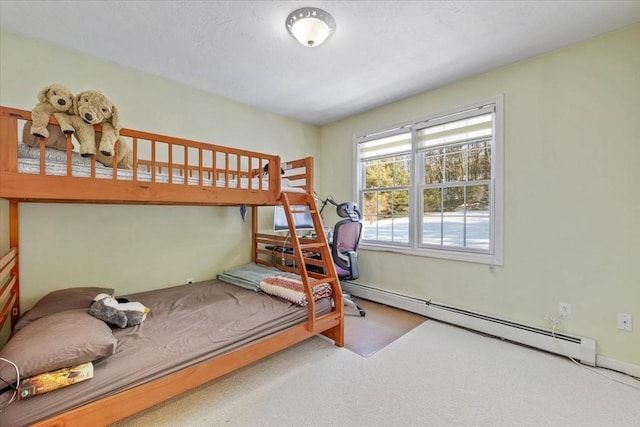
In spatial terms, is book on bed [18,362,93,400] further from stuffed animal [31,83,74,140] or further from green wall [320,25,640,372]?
green wall [320,25,640,372]

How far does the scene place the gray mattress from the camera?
122 centimetres

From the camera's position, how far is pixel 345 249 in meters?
3.24

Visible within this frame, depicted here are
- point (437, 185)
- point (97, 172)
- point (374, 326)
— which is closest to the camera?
point (97, 172)

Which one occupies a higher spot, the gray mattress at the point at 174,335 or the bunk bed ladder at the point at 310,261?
the bunk bed ladder at the point at 310,261

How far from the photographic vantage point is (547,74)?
235 centimetres

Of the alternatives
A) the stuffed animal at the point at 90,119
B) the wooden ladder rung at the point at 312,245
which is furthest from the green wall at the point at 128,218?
the wooden ladder rung at the point at 312,245

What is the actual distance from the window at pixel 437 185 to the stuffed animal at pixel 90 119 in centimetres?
A: 287

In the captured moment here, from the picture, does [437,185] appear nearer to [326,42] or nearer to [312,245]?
[312,245]

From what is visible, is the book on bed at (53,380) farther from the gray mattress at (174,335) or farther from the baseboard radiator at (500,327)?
the baseboard radiator at (500,327)

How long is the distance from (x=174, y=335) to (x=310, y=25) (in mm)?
2216

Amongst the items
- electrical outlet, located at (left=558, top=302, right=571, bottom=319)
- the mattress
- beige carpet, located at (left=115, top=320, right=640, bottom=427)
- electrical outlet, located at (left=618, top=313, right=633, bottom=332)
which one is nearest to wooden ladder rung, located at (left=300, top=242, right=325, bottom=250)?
the mattress

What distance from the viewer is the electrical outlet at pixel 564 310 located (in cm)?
227

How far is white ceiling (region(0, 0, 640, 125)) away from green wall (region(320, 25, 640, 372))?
203mm

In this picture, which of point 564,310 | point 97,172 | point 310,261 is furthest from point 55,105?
point 564,310
